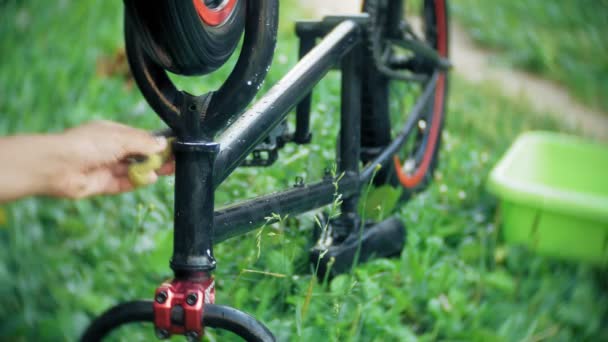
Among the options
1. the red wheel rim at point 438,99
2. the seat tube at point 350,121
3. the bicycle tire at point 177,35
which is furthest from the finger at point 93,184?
the red wheel rim at point 438,99

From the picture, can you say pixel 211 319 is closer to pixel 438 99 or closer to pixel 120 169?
pixel 120 169

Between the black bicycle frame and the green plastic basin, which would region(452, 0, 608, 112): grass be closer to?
the green plastic basin

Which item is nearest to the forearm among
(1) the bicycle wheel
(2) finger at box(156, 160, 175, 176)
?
(2) finger at box(156, 160, 175, 176)

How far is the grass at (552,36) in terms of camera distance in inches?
166

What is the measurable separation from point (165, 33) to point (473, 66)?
145 inches

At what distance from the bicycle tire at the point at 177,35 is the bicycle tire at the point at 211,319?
1.28 feet

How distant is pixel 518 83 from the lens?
13.8 feet

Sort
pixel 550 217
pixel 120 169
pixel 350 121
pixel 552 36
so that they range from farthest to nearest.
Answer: pixel 552 36
pixel 550 217
pixel 350 121
pixel 120 169

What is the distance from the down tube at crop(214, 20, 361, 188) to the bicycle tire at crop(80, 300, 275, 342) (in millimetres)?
230

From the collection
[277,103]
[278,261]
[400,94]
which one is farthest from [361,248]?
[400,94]

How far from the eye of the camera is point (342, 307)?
1.47 m

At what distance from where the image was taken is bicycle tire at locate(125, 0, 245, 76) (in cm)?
102

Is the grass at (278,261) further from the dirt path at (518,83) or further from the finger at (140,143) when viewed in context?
the dirt path at (518,83)

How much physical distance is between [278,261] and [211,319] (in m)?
0.48
